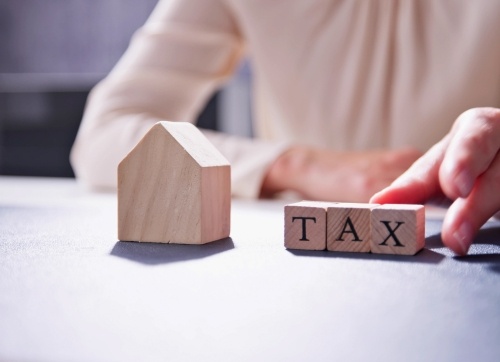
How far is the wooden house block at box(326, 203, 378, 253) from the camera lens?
2.29 feet

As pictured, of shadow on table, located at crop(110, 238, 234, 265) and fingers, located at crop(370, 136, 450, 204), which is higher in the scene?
fingers, located at crop(370, 136, 450, 204)

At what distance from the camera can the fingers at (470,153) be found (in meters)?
0.71

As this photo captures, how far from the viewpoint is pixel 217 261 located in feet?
2.13

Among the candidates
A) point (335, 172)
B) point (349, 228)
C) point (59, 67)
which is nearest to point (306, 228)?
point (349, 228)

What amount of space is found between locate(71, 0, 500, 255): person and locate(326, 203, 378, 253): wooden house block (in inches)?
23.4

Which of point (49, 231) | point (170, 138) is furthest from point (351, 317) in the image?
point (49, 231)

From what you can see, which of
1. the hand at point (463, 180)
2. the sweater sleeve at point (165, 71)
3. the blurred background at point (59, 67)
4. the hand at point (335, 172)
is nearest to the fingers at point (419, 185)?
the hand at point (463, 180)

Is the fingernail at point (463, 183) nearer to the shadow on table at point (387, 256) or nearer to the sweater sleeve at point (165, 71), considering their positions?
the shadow on table at point (387, 256)

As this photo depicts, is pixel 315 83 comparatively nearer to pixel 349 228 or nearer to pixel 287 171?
pixel 287 171

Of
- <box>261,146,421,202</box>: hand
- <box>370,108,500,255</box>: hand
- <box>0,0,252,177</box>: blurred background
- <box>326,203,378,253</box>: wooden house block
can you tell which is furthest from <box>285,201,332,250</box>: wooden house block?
<box>0,0,252,177</box>: blurred background

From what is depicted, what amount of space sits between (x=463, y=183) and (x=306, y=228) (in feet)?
0.54

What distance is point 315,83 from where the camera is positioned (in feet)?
5.91

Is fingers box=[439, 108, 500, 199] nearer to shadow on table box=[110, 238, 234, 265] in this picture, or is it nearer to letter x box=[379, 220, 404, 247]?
letter x box=[379, 220, 404, 247]

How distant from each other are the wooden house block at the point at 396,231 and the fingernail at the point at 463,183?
0.05m
